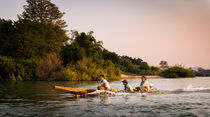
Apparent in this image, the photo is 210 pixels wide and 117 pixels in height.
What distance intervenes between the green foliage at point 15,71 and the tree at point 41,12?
2818 centimetres

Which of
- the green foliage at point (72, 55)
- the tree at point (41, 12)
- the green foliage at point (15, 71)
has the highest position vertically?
the tree at point (41, 12)

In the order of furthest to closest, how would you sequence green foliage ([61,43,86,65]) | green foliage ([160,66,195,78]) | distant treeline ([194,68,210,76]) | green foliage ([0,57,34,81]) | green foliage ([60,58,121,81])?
distant treeline ([194,68,210,76]), green foliage ([160,66,195,78]), green foliage ([61,43,86,65]), green foliage ([60,58,121,81]), green foliage ([0,57,34,81])

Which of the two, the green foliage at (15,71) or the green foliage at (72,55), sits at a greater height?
the green foliage at (72,55)

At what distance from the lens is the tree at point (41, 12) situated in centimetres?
6259

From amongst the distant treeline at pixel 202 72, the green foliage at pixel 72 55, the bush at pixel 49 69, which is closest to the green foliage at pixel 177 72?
the distant treeline at pixel 202 72

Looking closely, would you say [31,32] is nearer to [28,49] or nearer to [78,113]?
[28,49]

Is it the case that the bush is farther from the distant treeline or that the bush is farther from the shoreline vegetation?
the distant treeline

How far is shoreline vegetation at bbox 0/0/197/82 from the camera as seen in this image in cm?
3547

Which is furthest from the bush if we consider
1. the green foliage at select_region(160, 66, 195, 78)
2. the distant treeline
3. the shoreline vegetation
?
the distant treeline

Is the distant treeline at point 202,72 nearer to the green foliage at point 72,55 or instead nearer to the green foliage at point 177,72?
the green foliage at point 177,72

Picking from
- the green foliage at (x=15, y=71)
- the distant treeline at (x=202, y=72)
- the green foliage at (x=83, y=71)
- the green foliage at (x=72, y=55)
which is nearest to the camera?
the green foliage at (x=15, y=71)

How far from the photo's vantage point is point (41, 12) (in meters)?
62.6

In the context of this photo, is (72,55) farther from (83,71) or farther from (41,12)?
(41,12)

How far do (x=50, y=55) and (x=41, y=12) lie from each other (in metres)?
28.6
